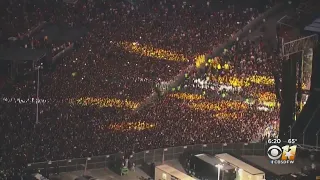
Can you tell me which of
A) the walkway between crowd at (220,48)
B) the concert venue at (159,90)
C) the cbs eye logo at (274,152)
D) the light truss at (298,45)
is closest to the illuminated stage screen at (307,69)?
the concert venue at (159,90)

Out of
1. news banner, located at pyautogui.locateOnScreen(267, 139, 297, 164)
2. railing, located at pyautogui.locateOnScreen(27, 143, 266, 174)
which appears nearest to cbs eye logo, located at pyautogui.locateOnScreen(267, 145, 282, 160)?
news banner, located at pyautogui.locateOnScreen(267, 139, 297, 164)

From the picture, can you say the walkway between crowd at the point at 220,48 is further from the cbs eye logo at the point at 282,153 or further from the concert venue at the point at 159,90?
the cbs eye logo at the point at 282,153

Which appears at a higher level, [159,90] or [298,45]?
[298,45]

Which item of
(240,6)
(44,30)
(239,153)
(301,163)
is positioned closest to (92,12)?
(44,30)

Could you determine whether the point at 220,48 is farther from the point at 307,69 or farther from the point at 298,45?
the point at 298,45

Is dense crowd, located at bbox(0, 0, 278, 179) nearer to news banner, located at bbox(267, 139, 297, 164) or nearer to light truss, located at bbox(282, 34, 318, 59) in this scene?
news banner, located at bbox(267, 139, 297, 164)

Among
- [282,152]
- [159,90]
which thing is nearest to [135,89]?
[159,90]

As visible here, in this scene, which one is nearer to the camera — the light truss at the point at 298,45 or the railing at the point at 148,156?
the railing at the point at 148,156
